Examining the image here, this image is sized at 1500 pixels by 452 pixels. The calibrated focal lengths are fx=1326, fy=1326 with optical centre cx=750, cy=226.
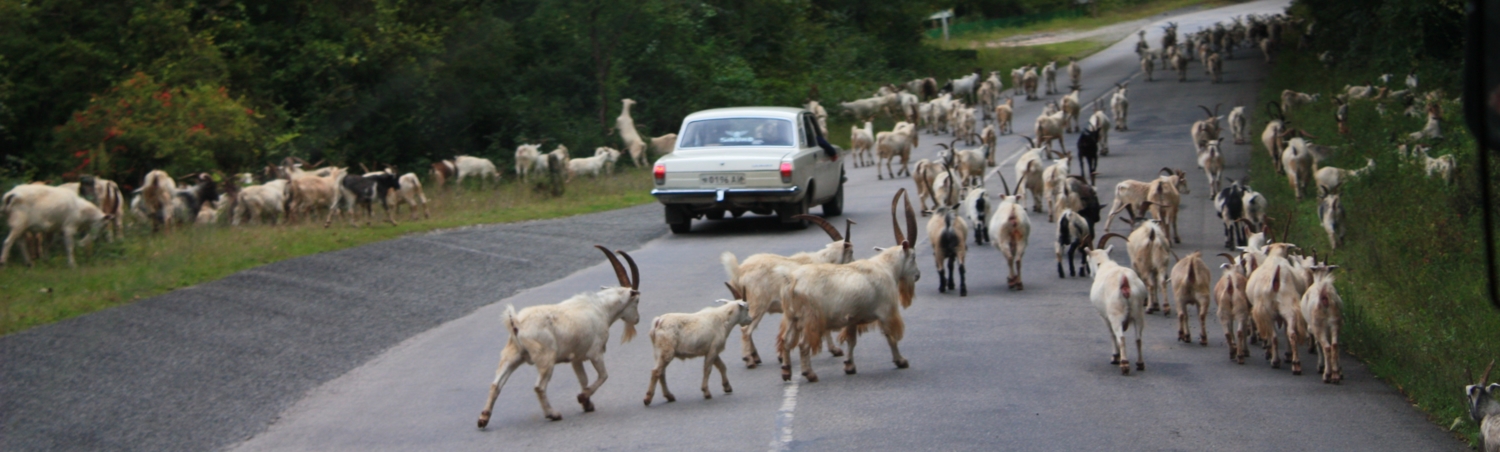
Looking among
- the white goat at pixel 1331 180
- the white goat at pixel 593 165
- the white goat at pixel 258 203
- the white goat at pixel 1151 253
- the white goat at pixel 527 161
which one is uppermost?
the white goat at pixel 258 203

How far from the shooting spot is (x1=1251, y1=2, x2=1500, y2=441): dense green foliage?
9023 millimetres

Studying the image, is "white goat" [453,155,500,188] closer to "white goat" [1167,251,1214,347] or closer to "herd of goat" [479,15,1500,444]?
"herd of goat" [479,15,1500,444]

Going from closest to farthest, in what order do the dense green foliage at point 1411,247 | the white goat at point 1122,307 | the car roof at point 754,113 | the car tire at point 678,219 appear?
the dense green foliage at point 1411,247 < the white goat at point 1122,307 < the car tire at point 678,219 < the car roof at point 754,113

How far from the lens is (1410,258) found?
516 inches

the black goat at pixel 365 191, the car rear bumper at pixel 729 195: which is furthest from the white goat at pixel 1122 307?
the black goat at pixel 365 191

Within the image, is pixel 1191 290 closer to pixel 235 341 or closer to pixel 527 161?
pixel 235 341

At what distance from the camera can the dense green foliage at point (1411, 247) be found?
29.6 ft

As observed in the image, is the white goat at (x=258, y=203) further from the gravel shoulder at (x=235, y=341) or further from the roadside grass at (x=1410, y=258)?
the roadside grass at (x=1410, y=258)

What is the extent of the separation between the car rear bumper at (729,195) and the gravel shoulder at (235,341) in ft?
5.17

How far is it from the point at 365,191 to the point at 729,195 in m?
5.43

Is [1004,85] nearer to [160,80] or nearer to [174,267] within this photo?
[160,80]

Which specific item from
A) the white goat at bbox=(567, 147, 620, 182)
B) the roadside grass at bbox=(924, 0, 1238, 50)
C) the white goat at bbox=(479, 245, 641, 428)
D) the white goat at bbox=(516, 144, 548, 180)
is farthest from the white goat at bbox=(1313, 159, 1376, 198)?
the roadside grass at bbox=(924, 0, 1238, 50)

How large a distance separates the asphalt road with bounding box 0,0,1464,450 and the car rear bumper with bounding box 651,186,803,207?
255cm

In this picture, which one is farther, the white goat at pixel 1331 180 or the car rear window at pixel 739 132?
the car rear window at pixel 739 132
